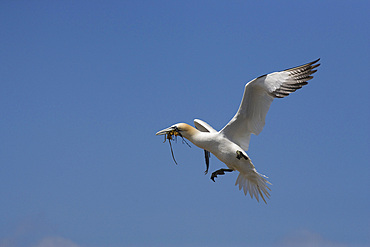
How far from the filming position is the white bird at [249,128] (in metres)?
11.8

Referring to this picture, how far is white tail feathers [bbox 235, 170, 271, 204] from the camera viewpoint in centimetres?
1212

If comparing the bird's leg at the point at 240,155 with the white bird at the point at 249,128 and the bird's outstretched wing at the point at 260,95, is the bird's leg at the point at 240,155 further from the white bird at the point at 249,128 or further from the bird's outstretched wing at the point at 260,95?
the bird's outstretched wing at the point at 260,95

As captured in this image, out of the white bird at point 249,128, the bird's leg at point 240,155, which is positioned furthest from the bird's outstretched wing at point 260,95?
the bird's leg at point 240,155

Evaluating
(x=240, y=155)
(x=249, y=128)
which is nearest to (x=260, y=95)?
(x=249, y=128)

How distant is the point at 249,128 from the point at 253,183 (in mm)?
1199

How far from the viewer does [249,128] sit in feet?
40.1

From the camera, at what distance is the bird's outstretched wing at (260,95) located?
38.8 ft

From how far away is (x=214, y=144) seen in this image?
12055 mm

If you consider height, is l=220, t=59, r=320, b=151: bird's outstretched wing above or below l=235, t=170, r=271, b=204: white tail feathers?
above

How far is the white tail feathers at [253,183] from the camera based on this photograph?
12.1 metres

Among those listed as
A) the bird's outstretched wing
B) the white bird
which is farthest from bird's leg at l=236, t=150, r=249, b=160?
the bird's outstretched wing

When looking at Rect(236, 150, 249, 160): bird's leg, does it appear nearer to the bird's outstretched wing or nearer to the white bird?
the white bird

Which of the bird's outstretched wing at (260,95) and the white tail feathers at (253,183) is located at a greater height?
the bird's outstretched wing at (260,95)

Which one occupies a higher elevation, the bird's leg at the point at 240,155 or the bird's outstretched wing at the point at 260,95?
the bird's outstretched wing at the point at 260,95
